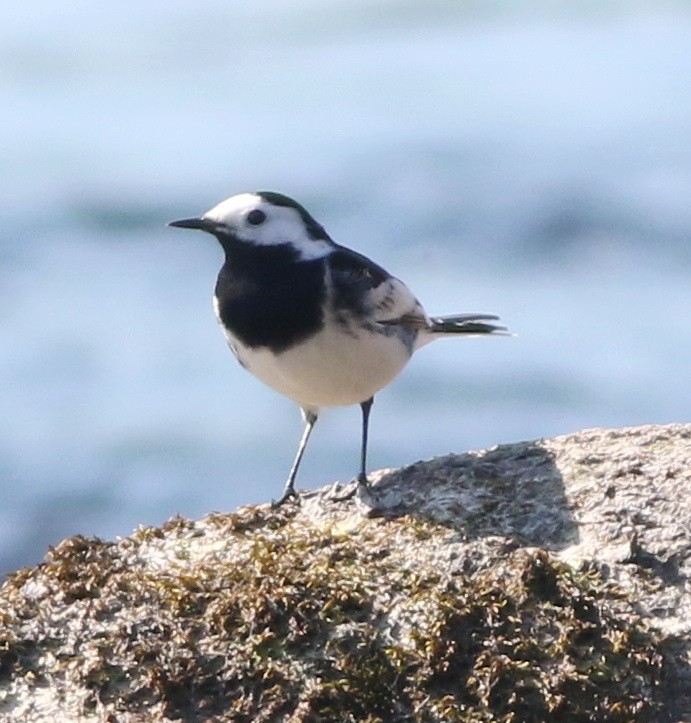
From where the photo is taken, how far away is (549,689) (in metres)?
4.41

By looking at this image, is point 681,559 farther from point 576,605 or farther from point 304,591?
point 304,591

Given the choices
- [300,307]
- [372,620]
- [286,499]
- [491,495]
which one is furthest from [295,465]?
[372,620]

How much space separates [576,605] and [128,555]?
149 centimetres

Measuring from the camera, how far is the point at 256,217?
283 inches

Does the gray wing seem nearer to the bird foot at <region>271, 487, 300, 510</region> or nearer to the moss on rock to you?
the bird foot at <region>271, 487, 300, 510</region>

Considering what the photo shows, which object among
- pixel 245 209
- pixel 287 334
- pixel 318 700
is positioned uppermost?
pixel 245 209

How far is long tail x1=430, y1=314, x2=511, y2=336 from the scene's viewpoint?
8.44 metres

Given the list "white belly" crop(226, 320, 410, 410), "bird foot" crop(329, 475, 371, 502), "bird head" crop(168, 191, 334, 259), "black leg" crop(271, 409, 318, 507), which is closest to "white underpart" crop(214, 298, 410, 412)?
"white belly" crop(226, 320, 410, 410)

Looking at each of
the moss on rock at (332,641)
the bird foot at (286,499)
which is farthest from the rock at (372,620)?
the bird foot at (286,499)

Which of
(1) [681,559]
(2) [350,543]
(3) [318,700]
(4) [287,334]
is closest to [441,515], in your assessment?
(2) [350,543]

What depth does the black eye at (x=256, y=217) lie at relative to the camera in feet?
23.6

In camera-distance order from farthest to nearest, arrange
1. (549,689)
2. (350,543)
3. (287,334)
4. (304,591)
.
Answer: (287,334), (350,543), (304,591), (549,689)

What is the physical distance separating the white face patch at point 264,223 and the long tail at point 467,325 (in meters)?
1.29

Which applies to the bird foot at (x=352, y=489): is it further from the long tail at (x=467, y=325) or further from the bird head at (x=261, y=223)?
the long tail at (x=467, y=325)
